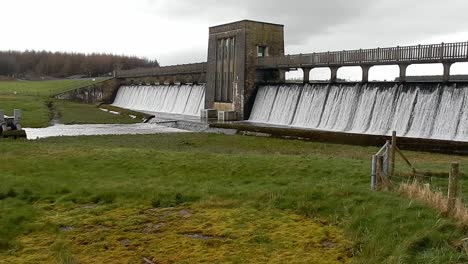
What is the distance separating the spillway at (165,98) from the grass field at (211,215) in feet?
158

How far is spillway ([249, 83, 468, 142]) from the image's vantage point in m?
30.0

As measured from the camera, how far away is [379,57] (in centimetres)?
3781

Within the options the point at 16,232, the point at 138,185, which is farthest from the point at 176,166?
the point at 16,232

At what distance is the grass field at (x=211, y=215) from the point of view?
7938 millimetres

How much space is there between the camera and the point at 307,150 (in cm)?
2600

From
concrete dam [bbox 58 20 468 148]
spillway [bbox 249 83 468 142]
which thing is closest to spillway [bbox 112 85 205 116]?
concrete dam [bbox 58 20 468 148]

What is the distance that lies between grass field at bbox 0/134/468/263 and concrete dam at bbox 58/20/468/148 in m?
14.6

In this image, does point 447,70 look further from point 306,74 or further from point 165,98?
point 165,98

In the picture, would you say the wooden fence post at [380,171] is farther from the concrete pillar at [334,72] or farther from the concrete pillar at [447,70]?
the concrete pillar at [334,72]

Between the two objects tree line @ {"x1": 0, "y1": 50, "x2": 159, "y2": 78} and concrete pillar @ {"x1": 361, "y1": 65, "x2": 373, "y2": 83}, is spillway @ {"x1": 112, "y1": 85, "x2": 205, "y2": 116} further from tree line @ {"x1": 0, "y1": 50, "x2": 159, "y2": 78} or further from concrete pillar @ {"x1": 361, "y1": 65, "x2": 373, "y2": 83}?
tree line @ {"x1": 0, "y1": 50, "x2": 159, "y2": 78}

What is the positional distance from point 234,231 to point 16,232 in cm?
459

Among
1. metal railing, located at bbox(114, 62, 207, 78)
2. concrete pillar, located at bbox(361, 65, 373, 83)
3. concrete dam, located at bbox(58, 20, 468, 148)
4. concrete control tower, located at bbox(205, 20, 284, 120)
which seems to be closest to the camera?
concrete dam, located at bbox(58, 20, 468, 148)

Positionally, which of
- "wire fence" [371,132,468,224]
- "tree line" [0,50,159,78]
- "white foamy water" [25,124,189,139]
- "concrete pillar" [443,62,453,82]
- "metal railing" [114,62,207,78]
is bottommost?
"white foamy water" [25,124,189,139]

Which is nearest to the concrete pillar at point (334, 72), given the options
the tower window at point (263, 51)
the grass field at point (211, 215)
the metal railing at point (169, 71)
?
the tower window at point (263, 51)
